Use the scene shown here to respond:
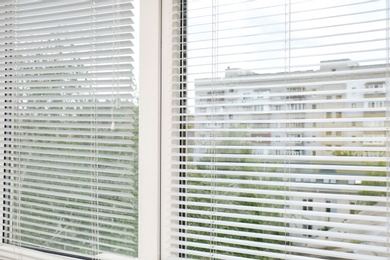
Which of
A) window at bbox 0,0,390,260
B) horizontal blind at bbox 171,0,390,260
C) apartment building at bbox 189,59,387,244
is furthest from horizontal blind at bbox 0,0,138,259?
apartment building at bbox 189,59,387,244

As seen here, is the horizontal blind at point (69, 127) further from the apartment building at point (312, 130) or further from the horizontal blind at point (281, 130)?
the apartment building at point (312, 130)

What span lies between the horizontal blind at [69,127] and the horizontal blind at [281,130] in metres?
0.26

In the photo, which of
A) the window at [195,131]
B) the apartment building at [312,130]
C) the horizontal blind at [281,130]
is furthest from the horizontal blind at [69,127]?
the apartment building at [312,130]

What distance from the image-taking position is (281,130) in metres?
1.45

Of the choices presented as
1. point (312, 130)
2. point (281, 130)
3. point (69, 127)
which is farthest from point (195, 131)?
point (69, 127)

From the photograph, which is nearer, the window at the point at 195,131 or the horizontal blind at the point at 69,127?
the window at the point at 195,131

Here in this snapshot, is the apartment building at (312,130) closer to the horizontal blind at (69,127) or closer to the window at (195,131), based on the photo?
the window at (195,131)

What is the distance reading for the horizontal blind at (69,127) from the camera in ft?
5.90

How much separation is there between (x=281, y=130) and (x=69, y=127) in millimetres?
1028

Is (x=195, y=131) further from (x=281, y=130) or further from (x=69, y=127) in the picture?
(x=69, y=127)

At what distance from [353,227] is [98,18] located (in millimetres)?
1372

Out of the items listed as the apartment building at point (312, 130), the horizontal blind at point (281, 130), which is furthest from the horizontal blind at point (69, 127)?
the apartment building at point (312, 130)

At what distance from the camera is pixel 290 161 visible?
1.44 m

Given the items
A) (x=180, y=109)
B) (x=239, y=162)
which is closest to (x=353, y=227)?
(x=239, y=162)
